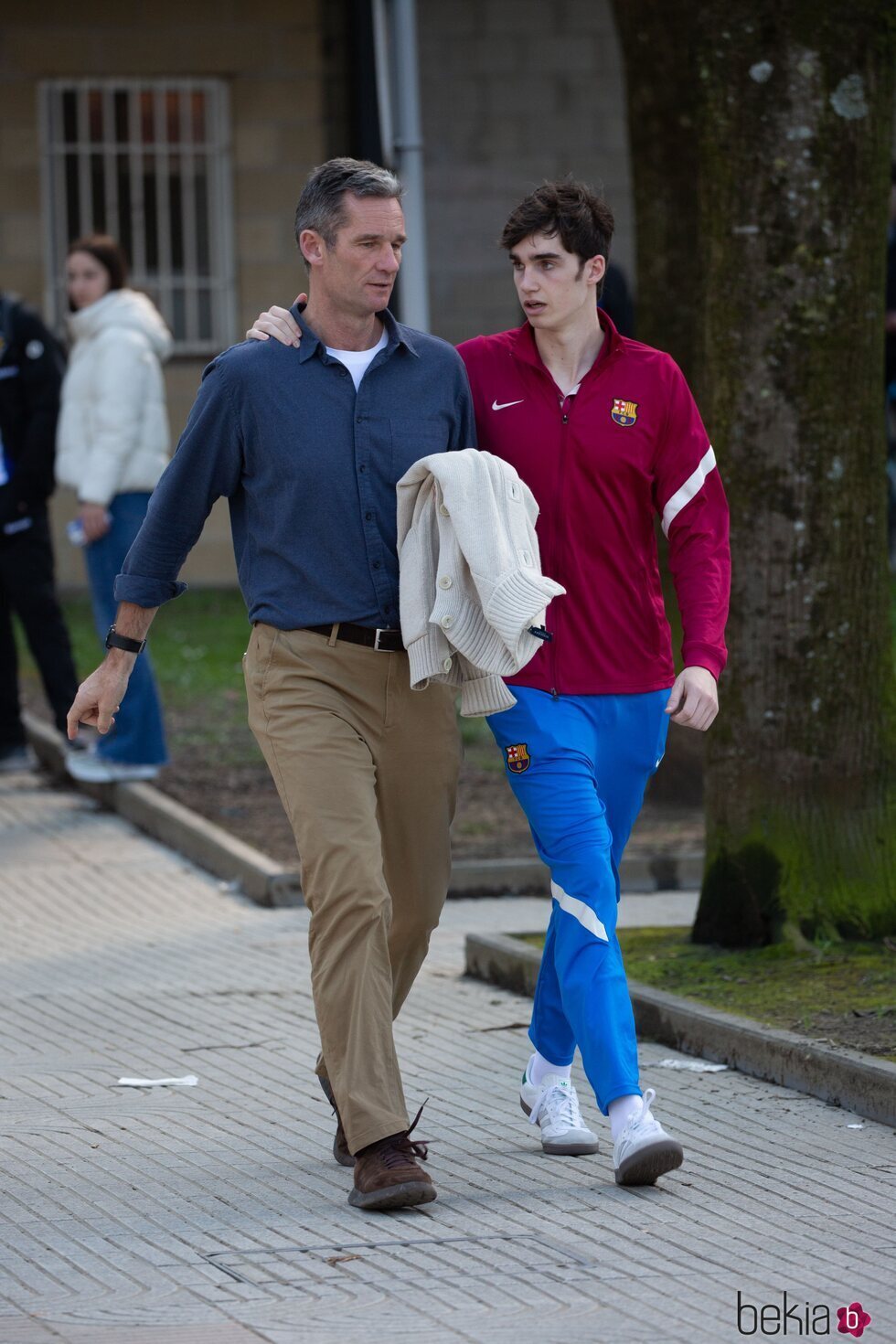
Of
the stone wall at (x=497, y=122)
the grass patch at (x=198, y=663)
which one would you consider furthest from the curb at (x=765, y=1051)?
the stone wall at (x=497, y=122)

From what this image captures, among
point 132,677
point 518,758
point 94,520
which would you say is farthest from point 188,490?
point 132,677

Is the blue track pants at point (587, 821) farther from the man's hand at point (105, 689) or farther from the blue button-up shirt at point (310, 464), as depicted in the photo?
the man's hand at point (105, 689)

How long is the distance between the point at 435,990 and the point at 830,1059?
187cm

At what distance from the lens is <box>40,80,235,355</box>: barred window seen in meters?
16.9

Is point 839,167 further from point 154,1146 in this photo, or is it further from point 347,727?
point 154,1146

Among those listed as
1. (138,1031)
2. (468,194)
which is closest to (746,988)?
(138,1031)

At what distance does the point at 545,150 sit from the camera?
57.8 ft

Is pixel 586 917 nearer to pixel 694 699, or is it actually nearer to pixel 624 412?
pixel 694 699

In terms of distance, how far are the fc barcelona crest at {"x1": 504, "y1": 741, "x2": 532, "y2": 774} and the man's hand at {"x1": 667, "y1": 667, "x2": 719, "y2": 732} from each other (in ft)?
1.15

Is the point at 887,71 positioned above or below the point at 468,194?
below

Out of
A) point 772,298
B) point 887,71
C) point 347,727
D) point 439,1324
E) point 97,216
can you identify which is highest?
point 97,216

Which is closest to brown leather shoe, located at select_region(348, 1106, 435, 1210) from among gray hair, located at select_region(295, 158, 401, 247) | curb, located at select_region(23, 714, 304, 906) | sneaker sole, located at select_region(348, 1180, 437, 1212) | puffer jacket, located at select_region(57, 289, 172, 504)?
sneaker sole, located at select_region(348, 1180, 437, 1212)

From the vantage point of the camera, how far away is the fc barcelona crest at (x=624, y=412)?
521 cm

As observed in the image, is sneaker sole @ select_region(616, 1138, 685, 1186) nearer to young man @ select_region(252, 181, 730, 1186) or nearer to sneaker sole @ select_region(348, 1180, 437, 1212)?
young man @ select_region(252, 181, 730, 1186)
